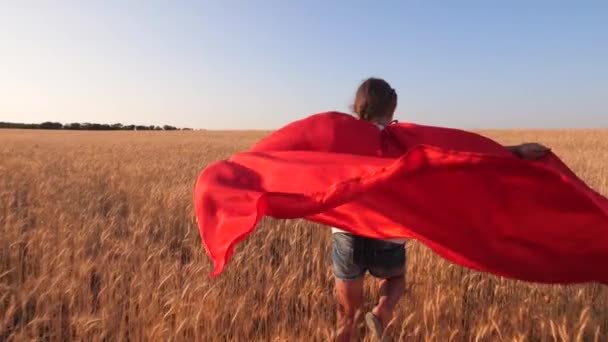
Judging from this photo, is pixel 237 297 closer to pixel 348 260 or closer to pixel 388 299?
pixel 348 260

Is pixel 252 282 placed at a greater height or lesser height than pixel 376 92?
lesser

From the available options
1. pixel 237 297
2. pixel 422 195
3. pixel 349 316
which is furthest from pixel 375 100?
pixel 237 297

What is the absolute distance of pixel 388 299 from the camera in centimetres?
245

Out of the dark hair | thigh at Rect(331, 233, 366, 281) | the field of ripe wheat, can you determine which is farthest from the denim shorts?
the dark hair

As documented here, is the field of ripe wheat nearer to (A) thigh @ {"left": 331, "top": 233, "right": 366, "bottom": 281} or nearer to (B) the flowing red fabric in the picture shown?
(A) thigh @ {"left": 331, "top": 233, "right": 366, "bottom": 281}

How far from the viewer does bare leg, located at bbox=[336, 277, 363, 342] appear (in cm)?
246

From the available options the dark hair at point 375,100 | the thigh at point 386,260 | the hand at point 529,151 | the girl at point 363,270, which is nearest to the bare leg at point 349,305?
the girl at point 363,270

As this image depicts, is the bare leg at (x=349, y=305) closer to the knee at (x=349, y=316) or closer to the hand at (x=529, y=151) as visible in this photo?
the knee at (x=349, y=316)

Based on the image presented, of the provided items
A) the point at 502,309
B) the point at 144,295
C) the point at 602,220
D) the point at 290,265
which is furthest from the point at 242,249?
the point at 602,220

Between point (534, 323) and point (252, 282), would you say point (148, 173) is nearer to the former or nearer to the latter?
point (252, 282)

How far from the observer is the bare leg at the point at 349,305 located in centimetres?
246

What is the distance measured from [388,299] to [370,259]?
22 centimetres

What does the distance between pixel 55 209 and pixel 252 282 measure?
2.96 metres

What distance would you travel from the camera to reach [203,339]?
2469mm
